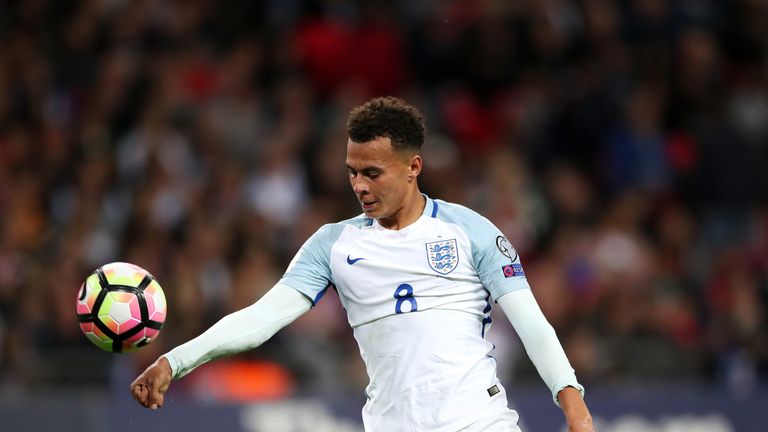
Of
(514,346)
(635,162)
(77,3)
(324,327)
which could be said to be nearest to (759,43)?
(635,162)

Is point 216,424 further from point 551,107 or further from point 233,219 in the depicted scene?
point 551,107

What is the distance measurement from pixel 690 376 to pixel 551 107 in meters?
3.29

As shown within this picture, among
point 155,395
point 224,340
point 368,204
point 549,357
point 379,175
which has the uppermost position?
point 379,175

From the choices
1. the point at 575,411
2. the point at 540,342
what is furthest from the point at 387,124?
the point at 575,411

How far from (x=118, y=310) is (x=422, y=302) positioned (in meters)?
1.31

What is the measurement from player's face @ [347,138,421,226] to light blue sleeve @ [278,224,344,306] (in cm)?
24

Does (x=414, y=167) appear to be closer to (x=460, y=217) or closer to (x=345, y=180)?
(x=460, y=217)

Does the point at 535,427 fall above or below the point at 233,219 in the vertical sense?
below

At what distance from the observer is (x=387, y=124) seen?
5.82 meters

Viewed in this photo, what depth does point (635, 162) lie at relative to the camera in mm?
12922

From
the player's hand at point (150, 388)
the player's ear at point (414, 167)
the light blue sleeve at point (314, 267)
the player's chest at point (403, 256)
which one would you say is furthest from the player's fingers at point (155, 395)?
the player's ear at point (414, 167)

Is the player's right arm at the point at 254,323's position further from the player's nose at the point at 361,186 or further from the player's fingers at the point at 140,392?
the player's nose at the point at 361,186

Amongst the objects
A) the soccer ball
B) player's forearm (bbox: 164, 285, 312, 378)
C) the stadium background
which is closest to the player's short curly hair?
player's forearm (bbox: 164, 285, 312, 378)

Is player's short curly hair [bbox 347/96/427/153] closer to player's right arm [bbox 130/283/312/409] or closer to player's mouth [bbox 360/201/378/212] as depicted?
player's mouth [bbox 360/201/378/212]
